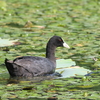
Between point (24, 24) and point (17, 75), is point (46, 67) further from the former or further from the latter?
point (24, 24)

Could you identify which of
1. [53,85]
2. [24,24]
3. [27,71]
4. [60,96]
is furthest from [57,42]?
[24,24]

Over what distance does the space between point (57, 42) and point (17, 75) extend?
4.73 ft

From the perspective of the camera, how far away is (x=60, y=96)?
6.61m

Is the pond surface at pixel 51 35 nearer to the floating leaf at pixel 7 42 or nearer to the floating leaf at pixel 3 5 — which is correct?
the floating leaf at pixel 3 5

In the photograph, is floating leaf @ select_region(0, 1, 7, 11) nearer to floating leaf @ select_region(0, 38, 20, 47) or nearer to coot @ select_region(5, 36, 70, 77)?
floating leaf @ select_region(0, 38, 20, 47)

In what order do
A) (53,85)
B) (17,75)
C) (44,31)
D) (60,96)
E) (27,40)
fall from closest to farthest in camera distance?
(60,96) < (53,85) < (17,75) < (27,40) < (44,31)

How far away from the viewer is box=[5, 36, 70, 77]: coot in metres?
7.97

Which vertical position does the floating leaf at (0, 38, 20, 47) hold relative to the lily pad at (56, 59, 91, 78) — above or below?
above

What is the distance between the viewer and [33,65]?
832cm

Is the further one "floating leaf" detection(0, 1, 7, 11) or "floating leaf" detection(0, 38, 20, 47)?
"floating leaf" detection(0, 1, 7, 11)

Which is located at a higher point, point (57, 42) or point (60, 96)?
point (57, 42)

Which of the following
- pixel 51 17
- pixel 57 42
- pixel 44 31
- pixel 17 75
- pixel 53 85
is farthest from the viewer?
pixel 51 17

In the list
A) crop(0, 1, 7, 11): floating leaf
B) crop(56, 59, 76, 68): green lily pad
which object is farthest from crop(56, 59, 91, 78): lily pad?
crop(0, 1, 7, 11): floating leaf

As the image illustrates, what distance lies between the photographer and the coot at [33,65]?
7.97 meters
